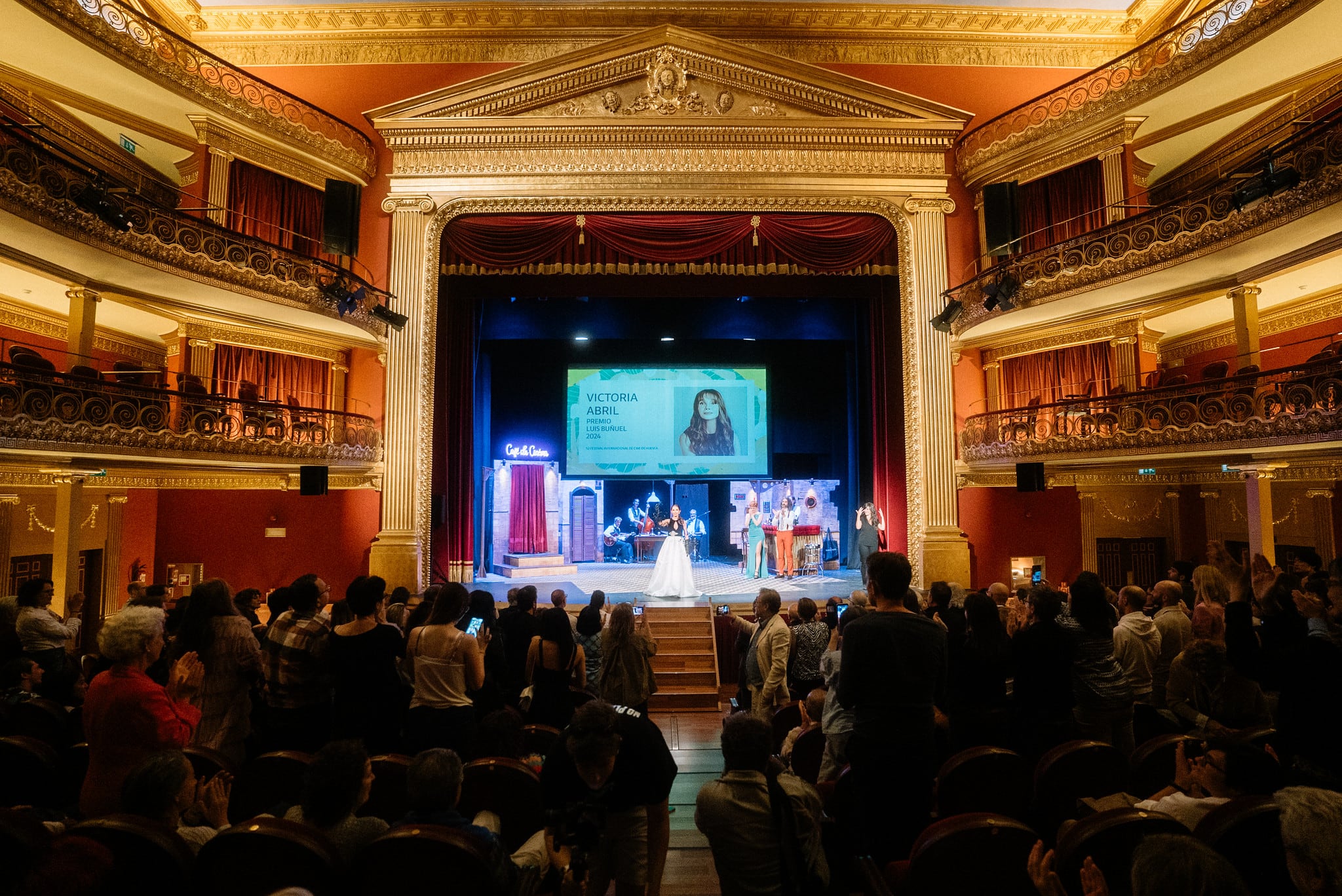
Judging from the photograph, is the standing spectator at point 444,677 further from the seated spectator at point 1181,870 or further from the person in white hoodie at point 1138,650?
the person in white hoodie at point 1138,650

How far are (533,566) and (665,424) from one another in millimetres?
3611

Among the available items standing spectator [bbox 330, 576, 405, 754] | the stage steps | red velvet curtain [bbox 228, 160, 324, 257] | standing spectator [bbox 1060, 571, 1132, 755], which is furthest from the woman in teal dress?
standing spectator [bbox 330, 576, 405, 754]

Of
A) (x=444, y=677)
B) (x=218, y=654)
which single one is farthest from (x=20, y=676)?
(x=444, y=677)

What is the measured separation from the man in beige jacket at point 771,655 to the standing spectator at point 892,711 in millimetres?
2063

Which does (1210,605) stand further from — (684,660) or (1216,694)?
(684,660)

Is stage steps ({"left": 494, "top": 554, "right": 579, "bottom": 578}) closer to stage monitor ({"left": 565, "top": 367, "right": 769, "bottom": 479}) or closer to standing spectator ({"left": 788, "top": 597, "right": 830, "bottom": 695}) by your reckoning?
stage monitor ({"left": 565, "top": 367, "right": 769, "bottom": 479})

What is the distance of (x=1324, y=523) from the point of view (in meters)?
9.33

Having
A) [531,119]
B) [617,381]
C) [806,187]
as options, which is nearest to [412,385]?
[617,381]

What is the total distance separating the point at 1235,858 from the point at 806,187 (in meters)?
10.5

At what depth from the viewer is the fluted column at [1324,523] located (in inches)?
362

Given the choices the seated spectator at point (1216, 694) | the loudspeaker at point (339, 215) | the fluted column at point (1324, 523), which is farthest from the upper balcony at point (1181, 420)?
the loudspeaker at point (339, 215)

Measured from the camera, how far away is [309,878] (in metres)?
2.00

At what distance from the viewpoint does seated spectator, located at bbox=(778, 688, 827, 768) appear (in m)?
3.74

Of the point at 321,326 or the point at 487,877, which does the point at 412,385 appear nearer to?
the point at 321,326
